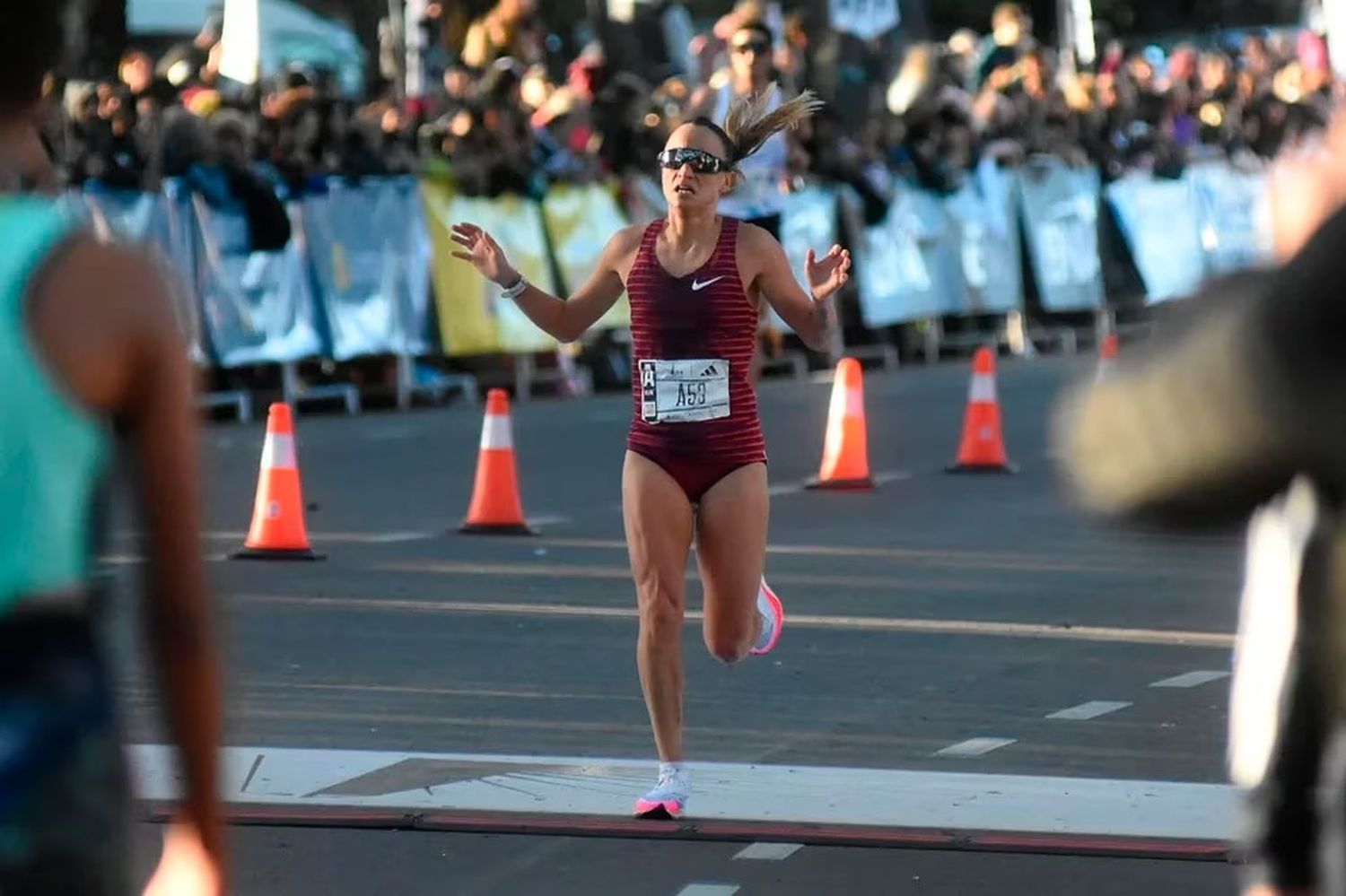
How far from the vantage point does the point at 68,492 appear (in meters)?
3.07

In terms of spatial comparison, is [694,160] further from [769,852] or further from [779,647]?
[779,647]

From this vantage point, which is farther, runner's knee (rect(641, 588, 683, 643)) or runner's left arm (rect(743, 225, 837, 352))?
runner's left arm (rect(743, 225, 837, 352))

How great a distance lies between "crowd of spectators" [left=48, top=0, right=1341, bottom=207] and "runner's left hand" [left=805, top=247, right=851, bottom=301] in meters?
10.1

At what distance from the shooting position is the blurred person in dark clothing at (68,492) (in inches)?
119

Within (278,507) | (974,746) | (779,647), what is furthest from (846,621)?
(278,507)

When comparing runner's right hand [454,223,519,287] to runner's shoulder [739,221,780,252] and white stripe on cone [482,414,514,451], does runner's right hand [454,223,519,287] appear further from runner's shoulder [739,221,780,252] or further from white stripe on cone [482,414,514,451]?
white stripe on cone [482,414,514,451]

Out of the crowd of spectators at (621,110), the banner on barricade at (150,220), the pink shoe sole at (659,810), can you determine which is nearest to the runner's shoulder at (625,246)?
the pink shoe sole at (659,810)

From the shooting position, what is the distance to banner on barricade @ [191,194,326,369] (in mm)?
20250

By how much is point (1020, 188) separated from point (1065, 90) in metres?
3.25

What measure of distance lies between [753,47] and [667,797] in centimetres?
1102

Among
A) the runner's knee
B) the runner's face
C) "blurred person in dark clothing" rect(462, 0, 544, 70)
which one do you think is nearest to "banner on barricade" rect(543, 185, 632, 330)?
"blurred person in dark clothing" rect(462, 0, 544, 70)

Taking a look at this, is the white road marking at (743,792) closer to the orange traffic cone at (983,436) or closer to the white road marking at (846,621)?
the white road marking at (846,621)

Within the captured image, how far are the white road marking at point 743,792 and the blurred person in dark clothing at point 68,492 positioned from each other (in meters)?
4.68

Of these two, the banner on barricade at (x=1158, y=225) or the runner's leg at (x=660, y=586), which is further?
the banner on barricade at (x=1158, y=225)
